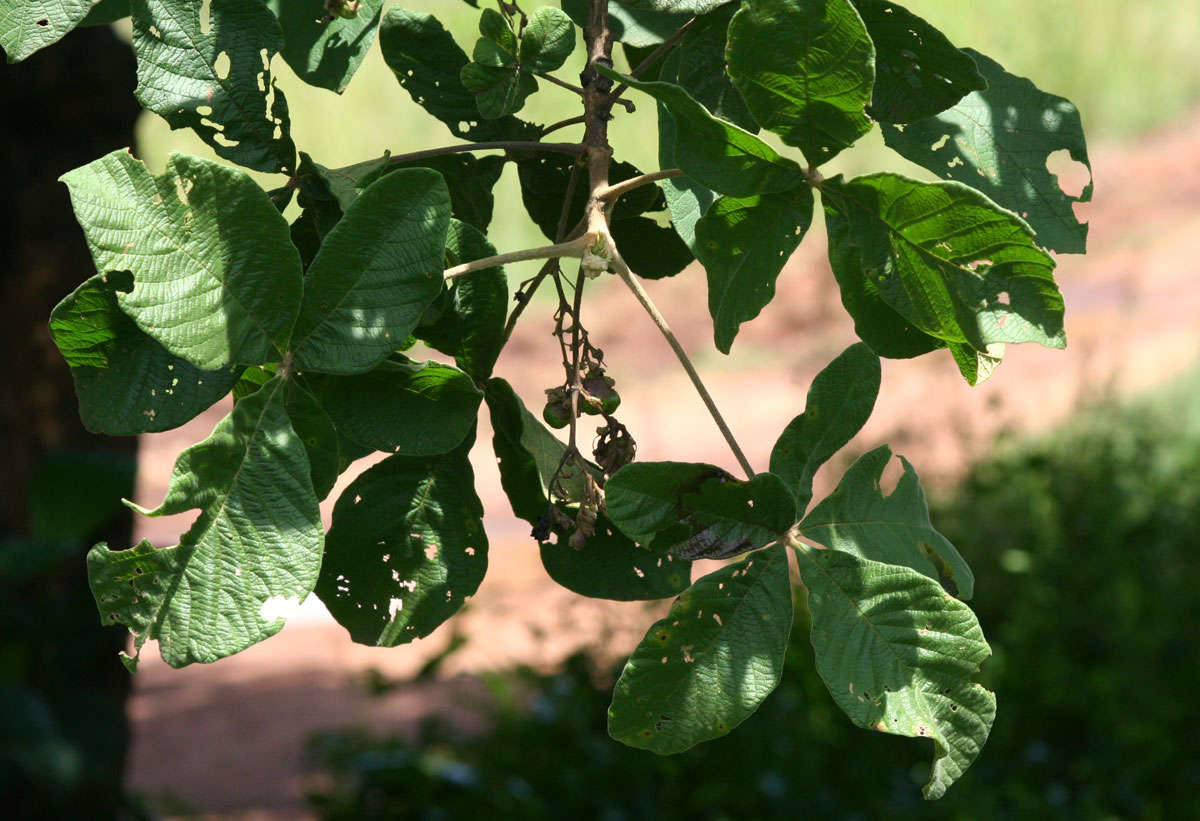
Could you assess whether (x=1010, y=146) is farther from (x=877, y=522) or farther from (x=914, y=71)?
(x=877, y=522)

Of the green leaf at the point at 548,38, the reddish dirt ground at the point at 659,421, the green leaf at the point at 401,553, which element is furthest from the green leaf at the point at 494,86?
the reddish dirt ground at the point at 659,421

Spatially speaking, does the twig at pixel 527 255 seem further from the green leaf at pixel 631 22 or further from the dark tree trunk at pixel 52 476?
the dark tree trunk at pixel 52 476

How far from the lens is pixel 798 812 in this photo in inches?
120

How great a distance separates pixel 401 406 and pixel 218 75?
256mm

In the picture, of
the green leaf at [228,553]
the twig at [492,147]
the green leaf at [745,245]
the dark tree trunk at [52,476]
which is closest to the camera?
the green leaf at [228,553]

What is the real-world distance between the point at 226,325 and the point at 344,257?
7cm

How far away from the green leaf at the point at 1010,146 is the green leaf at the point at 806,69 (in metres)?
0.17

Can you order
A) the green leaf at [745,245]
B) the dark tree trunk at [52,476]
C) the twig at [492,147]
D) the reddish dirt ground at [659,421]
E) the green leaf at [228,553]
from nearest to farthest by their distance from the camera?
1. the green leaf at [228,553]
2. the green leaf at [745,245]
3. the twig at [492,147]
4. the dark tree trunk at [52,476]
5. the reddish dirt ground at [659,421]

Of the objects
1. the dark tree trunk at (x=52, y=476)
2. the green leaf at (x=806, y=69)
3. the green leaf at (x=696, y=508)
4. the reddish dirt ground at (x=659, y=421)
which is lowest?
the reddish dirt ground at (x=659, y=421)

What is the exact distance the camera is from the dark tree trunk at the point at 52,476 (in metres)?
2.67

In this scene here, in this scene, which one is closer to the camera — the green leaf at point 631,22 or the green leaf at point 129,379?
the green leaf at point 129,379

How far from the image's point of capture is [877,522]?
2.36ft

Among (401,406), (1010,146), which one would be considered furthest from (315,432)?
(1010,146)

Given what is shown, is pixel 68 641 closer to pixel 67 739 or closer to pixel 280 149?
pixel 67 739
